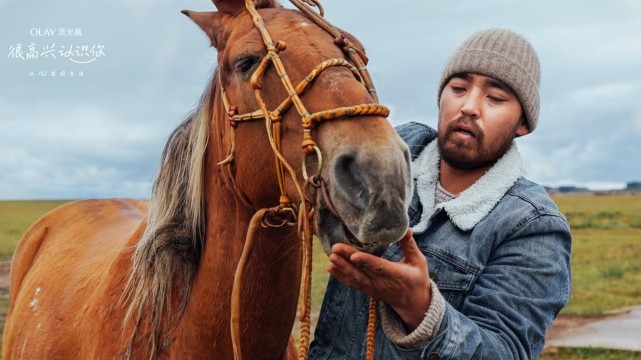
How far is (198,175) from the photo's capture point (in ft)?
8.62

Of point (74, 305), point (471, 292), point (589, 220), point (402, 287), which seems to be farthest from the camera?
point (589, 220)

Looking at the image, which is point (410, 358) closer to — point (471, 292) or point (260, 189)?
point (471, 292)

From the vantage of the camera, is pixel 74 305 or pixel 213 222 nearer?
pixel 213 222

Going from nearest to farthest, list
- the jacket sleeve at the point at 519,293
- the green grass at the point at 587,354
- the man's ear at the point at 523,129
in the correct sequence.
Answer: the jacket sleeve at the point at 519,293
the man's ear at the point at 523,129
the green grass at the point at 587,354

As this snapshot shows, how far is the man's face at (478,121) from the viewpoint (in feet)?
8.66

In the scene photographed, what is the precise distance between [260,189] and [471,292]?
92cm

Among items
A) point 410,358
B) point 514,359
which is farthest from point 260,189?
point 514,359

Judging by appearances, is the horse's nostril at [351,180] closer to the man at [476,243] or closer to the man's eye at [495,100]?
the man at [476,243]

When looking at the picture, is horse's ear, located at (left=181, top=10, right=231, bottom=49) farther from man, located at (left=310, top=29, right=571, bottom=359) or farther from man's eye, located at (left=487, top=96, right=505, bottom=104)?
man's eye, located at (left=487, top=96, right=505, bottom=104)

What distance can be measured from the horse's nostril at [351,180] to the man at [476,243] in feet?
0.96

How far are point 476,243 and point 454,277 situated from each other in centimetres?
16

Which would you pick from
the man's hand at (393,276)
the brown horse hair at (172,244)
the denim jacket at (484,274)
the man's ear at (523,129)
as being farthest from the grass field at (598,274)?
the man's hand at (393,276)

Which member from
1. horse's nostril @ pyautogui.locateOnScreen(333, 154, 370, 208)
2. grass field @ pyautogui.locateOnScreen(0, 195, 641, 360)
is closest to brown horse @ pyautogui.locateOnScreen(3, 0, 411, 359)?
horse's nostril @ pyautogui.locateOnScreen(333, 154, 370, 208)

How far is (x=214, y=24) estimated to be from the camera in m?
2.63
